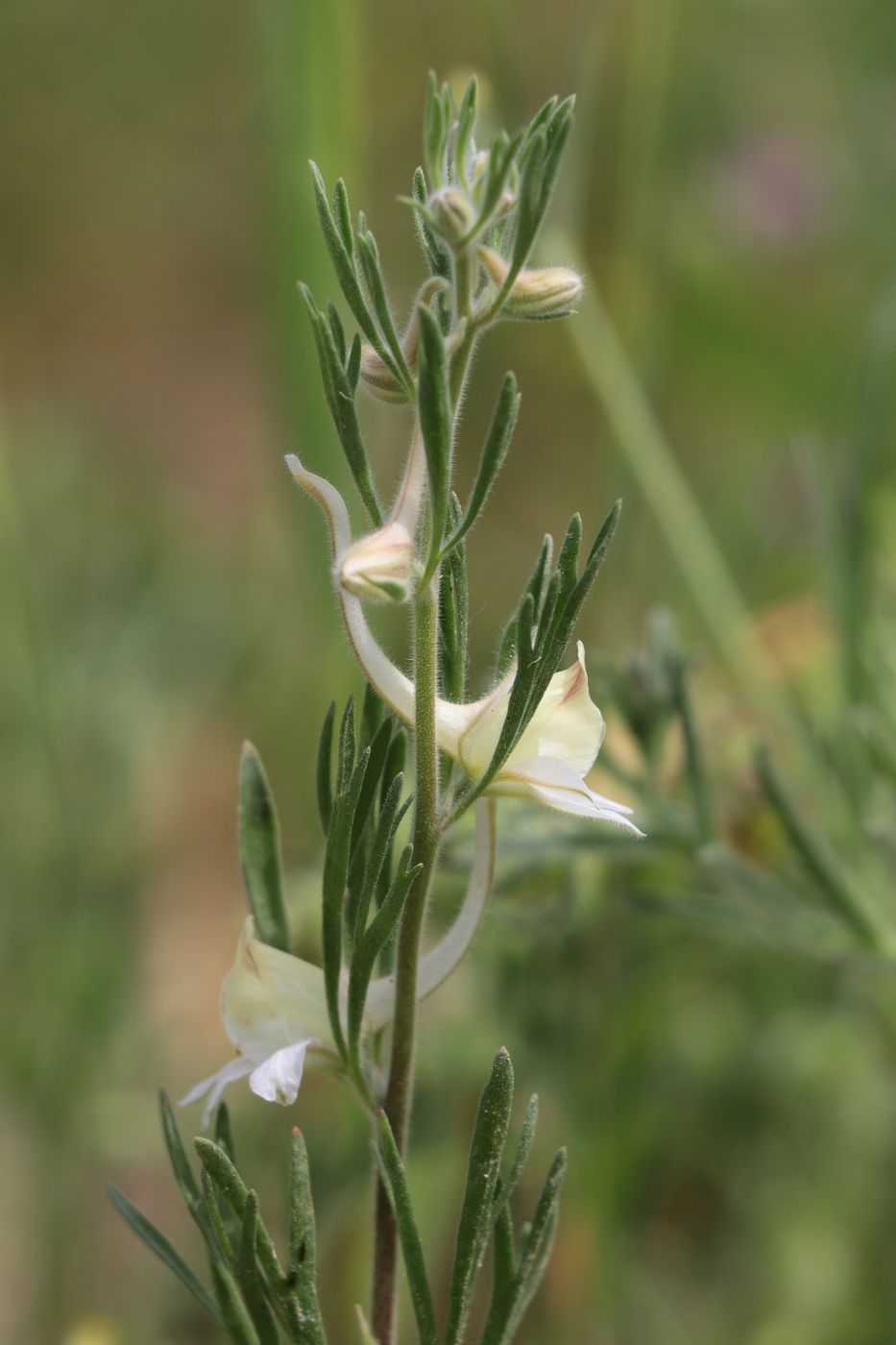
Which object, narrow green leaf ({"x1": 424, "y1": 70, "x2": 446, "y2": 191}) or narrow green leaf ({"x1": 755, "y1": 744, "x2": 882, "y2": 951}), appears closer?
narrow green leaf ({"x1": 424, "y1": 70, "x2": 446, "y2": 191})

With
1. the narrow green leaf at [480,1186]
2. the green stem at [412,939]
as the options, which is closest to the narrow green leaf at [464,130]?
the green stem at [412,939]

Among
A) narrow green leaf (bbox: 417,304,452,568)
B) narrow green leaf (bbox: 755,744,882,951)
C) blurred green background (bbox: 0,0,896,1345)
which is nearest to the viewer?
narrow green leaf (bbox: 417,304,452,568)

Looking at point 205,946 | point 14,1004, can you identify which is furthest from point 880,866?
point 205,946

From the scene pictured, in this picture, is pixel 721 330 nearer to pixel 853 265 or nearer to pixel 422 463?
pixel 853 265

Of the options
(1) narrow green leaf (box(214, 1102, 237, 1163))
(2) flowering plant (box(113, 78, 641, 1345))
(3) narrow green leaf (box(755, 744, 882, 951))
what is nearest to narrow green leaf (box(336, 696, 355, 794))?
(2) flowering plant (box(113, 78, 641, 1345))

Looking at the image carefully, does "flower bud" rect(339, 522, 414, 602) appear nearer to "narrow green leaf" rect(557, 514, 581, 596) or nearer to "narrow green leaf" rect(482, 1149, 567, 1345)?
"narrow green leaf" rect(557, 514, 581, 596)

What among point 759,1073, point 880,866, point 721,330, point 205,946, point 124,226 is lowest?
point 205,946

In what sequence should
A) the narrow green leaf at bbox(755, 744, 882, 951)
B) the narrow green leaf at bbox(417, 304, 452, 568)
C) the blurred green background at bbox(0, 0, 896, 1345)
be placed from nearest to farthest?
the narrow green leaf at bbox(417, 304, 452, 568) < the narrow green leaf at bbox(755, 744, 882, 951) < the blurred green background at bbox(0, 0, 896, 1345)

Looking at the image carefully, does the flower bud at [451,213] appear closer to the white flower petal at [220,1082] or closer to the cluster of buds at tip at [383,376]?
the cluster of buds at tip at [383,376]
